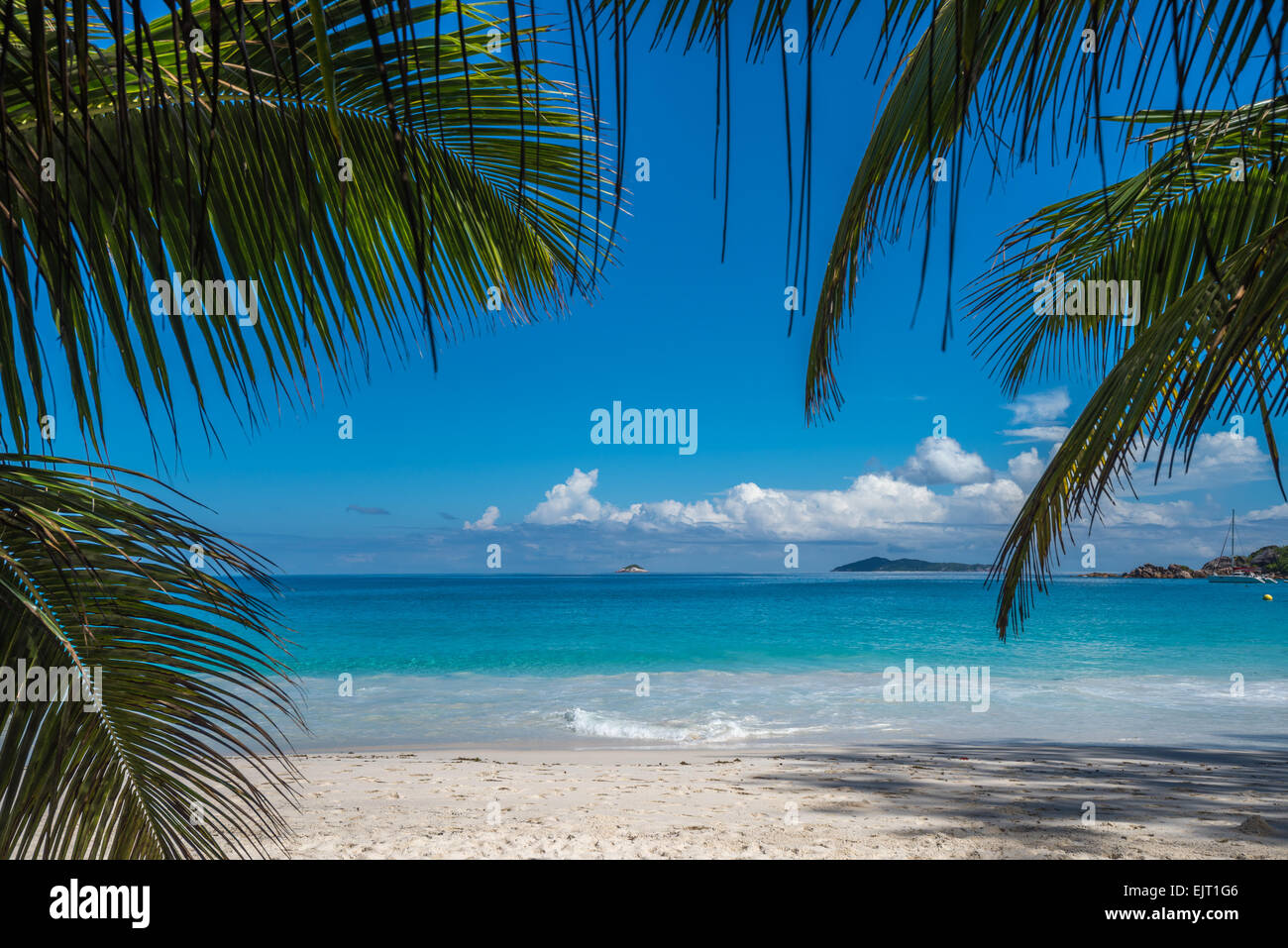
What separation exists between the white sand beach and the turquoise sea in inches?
57.5

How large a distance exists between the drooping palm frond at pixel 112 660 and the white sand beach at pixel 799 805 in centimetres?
342

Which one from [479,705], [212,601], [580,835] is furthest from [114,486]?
[479,705]

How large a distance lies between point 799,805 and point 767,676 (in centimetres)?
1306

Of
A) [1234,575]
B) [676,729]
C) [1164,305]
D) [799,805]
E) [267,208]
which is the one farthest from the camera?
[1234,575]

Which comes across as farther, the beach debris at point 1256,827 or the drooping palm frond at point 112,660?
the beach debris at point 1256,827

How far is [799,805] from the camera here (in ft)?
19.9

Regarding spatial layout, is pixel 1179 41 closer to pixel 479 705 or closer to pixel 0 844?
pixel 0 844

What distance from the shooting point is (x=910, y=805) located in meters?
6.03

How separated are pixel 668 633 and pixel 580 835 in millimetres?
25940

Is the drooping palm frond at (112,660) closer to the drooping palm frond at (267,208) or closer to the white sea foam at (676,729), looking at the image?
the drooping palm frond at (267,208)

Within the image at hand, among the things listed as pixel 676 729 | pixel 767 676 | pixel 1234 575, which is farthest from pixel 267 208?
pixel 1234 575

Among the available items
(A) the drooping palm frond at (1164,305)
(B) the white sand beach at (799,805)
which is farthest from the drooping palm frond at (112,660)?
(B) the white sand beach at (799,805)

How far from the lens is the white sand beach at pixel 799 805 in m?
4.91

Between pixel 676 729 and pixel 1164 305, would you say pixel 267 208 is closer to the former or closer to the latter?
pixel 1164 305
